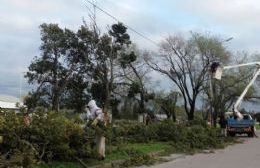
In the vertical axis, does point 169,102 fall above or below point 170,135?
above

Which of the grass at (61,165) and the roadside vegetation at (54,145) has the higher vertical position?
the roadside vegetation at (54,145)

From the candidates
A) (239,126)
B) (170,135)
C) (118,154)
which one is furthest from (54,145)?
(239,126)

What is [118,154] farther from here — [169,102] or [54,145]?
[169,102]

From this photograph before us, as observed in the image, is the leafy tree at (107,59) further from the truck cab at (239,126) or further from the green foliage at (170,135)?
the green foliage at (170,135)

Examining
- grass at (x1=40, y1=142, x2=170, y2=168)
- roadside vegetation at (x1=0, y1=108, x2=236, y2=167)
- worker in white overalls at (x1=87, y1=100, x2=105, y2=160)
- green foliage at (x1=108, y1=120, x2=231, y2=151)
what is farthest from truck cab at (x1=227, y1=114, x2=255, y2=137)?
worker in white overalls at (x1=87, y1=100, x2=105, y2=160)

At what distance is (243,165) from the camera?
19344 millimetres

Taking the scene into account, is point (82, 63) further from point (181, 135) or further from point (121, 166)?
point (121, 166)

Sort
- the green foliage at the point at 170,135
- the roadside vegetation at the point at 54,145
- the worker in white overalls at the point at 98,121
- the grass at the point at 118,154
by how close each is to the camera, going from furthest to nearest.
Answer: the green foliage at the point at 170,135
the worker in white overalls at the point at 98,121
the grass at the point at 118,154
the roadside vegetation at the point at 54,145

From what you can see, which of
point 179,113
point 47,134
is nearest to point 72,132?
point 47,134

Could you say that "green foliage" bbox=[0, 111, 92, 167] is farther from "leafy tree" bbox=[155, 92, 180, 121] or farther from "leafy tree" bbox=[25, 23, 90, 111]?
"leafy tree" bbox=[155, 92, 180, 121]

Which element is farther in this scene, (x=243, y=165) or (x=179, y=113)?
(x=179, y=113)

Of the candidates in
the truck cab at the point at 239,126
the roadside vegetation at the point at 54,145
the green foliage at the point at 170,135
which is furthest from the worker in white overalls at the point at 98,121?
the truck cab at the point at 239,126

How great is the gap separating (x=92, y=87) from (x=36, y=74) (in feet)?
22.6

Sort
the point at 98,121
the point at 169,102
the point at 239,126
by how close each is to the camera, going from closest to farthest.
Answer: the point at 98,121 → the point at 239,126 → the point at 169,102
